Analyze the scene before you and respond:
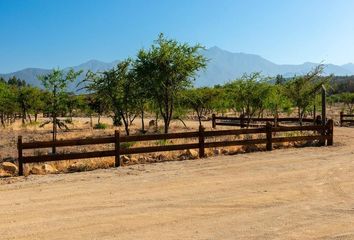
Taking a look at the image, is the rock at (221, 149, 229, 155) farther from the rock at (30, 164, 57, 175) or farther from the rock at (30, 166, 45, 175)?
the rock at (30, 166, 45, 175)

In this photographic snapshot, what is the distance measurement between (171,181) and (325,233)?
556cm

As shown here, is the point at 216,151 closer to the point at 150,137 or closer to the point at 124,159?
the point at 150,137

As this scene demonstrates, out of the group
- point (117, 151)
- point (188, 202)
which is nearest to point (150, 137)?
point (117, 151)

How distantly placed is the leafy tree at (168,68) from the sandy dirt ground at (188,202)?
10.7m

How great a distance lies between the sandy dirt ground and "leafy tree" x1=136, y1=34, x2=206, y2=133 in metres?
10.7

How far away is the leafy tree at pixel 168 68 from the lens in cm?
2525

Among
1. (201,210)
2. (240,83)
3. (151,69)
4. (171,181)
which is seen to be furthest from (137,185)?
(240,83)

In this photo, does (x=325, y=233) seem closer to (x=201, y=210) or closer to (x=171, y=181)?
(x=201, y=210)

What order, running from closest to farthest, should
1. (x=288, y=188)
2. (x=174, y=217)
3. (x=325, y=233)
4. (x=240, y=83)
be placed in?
1. (x=325, y=233)
2. (x=174, y=217)
3. (x=288, y=188)
4. (x=240, y=83)

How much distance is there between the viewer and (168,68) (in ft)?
83.0

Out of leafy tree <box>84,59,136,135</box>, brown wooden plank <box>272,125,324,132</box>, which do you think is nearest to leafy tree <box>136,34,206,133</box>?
leafy tree <box>84,59,136,135</box>

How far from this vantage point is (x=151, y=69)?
2570cm

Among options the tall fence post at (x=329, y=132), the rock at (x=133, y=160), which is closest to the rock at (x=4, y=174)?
the rock at (x=133, y=160)

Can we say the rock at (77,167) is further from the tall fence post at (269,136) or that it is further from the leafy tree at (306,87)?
the leafy tree at (306,87)
